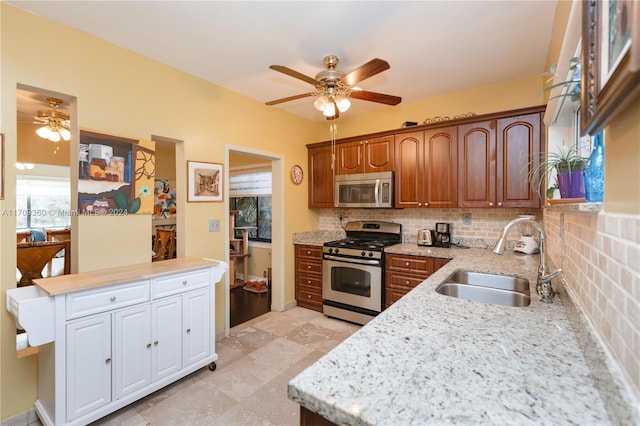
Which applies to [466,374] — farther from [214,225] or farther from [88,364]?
[214,225]

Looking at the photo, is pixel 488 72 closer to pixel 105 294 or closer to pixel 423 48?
pixel 423 48

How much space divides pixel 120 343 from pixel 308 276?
2347mm

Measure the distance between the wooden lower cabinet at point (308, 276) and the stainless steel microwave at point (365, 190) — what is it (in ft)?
2.51

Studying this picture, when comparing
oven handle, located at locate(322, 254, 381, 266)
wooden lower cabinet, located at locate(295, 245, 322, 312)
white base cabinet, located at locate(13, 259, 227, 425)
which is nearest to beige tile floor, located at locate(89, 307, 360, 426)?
white base cabinet, located at locate(13, 259, 227, 425)

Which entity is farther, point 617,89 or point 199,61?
point 199,61

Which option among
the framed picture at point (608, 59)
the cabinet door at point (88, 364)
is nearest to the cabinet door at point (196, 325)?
the cabinet door at point (88, 364)

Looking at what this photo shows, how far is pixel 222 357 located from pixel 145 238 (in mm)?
1298

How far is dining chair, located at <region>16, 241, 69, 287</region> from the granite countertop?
3.03 meters

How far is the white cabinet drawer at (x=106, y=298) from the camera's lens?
1740mm

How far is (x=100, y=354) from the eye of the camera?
1.82 m

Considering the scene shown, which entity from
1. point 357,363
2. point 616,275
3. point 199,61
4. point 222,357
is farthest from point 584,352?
point 199,61

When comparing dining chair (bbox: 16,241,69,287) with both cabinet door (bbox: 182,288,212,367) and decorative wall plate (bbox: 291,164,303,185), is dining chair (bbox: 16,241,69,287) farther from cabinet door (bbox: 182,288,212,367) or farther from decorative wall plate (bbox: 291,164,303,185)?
decorative wall plate (bbox: 291,164,303,185)

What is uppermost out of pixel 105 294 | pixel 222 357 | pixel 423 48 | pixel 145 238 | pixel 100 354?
pixel 423 48

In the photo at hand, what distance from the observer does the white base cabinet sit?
1.71 m
